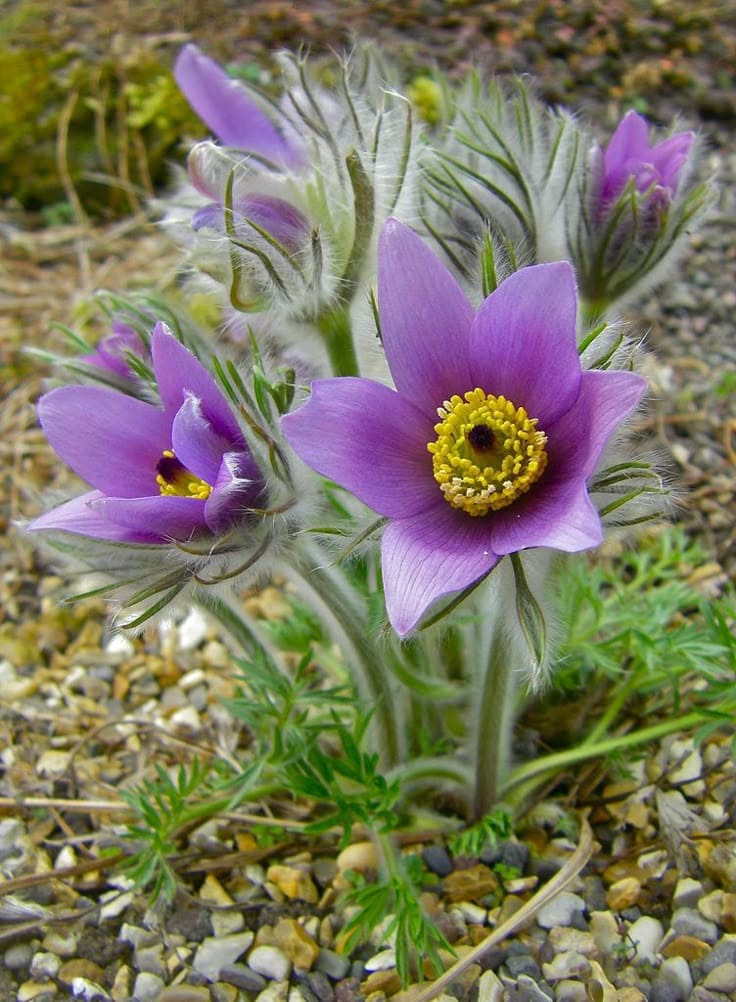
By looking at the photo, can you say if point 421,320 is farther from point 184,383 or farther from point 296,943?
point 296,943

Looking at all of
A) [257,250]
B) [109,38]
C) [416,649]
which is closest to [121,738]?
[416,649]

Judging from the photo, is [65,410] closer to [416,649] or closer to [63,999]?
[416,649]

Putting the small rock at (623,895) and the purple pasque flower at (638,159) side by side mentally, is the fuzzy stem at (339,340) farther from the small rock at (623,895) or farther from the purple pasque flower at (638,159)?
the small rock at (623,895)

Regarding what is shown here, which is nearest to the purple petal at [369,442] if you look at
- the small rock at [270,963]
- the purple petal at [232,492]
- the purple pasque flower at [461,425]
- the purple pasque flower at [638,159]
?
the purple pasque flower at [461,425]

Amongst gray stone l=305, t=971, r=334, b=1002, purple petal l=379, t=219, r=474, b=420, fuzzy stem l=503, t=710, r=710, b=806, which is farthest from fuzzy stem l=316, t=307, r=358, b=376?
gray stone l=305, t=971, r=334, b=1002

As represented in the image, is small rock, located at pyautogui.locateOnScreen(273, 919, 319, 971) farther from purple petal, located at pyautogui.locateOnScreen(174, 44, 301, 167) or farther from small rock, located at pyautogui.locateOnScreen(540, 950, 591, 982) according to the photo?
purple petal, located at pyautogui.locateOnScreen(174, 44, 301, 167)

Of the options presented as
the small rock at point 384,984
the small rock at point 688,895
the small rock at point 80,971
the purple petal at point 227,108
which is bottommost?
the small rock at point 80,971
